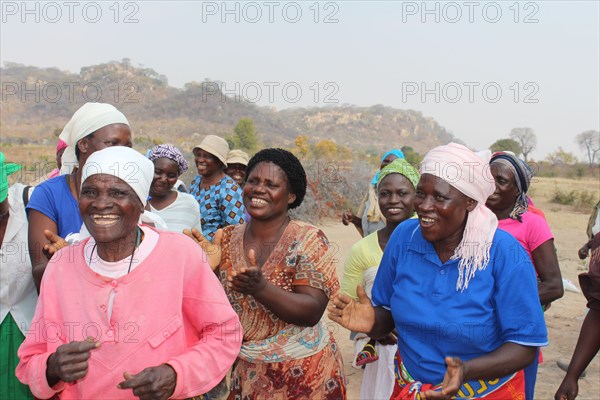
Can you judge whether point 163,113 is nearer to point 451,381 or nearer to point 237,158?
point 237,158

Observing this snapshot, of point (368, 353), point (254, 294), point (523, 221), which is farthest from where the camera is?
point (523, 221)

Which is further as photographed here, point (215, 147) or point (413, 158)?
point (413, 158)

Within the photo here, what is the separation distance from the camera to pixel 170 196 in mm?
4543

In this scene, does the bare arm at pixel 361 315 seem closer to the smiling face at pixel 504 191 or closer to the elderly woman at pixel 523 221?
the elderly woman at pixel 523 221

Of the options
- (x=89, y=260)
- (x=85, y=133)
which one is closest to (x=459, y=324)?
(x=89, y=260)

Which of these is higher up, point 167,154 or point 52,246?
point 167,154

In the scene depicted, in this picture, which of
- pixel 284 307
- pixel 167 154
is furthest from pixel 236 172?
pixel 284 307

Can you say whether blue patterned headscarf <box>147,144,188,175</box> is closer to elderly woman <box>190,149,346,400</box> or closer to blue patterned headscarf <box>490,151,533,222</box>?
elderly woman <box>190,149,346,400</box>

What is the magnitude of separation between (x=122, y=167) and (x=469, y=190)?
55.6 inches

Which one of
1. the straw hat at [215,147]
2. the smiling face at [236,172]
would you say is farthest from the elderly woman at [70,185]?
the smiling face at [236,172]

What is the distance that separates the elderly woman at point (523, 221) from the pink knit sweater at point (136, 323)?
86.3 inches

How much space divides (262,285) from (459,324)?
2.71 feet

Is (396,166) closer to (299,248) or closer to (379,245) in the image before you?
(379,245)

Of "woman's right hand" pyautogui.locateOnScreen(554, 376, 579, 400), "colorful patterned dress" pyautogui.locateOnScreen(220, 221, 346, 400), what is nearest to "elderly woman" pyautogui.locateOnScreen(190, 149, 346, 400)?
"colorful patterned dress" pyautogui.locateOnScreen(220, 221, 346, 400)
